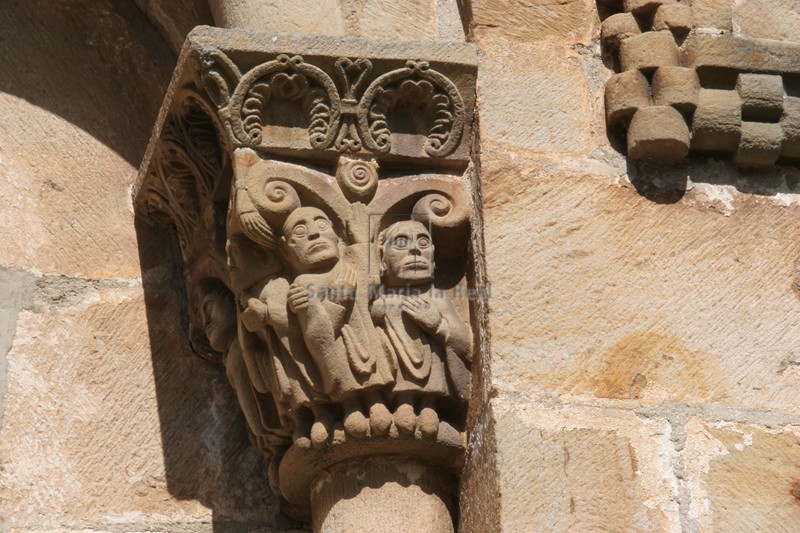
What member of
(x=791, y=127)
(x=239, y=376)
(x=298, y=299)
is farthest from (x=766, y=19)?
(x=239, y=376)

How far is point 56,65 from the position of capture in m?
3.29

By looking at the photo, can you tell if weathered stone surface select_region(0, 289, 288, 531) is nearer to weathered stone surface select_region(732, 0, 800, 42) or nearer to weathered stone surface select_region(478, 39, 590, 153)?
weathered stone surface select_region(478, 39, 590, 153)

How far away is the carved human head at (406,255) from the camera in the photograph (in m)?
2.61

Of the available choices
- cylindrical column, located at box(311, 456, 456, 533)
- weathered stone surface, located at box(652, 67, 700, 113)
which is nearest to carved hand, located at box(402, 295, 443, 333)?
cylindrical column, located at box(311, 456, 456, 533)

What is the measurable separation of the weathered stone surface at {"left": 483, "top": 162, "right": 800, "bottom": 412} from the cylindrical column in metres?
0.27

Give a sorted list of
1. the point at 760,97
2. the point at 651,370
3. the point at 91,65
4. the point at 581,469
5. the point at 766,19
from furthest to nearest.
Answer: the point at 91,65
the point at 766,19
the point at 760,97
the point at 651,370
the point at 581,469

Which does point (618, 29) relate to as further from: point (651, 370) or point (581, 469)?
point (581, 469)

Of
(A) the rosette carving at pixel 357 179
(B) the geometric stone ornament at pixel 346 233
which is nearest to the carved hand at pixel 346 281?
(B) the geometric stone ornament at pixel 346 233

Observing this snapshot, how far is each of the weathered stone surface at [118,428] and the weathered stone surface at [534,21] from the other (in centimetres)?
82

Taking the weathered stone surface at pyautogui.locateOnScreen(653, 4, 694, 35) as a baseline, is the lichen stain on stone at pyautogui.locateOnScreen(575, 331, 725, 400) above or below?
below

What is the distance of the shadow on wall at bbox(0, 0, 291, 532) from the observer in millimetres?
2982

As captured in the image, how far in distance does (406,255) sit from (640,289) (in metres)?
0.38

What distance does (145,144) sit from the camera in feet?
10.7

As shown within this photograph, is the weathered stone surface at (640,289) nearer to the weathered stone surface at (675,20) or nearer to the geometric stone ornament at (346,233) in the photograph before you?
the geometric stone ornament at (346,233)
